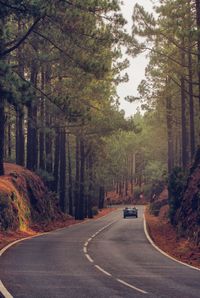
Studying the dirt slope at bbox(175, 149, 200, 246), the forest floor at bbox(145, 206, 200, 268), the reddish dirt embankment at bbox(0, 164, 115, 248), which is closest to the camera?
the forest floor at bbox(145, 206, 200, 268)

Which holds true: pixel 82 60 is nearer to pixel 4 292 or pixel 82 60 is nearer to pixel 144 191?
pixel 4 292

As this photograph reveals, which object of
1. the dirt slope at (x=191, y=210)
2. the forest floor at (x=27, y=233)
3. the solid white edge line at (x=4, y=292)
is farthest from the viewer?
the forest floor at (x=27, y=233)

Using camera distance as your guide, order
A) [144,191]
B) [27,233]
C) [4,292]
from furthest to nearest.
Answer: [144,191] < [27,233] < [4,292]

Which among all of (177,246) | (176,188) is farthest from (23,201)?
(177,246)

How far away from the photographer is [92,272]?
52.7 ft

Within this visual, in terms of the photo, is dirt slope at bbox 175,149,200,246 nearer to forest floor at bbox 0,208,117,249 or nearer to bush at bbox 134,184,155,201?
forest floor at bbox 0,208,117,249

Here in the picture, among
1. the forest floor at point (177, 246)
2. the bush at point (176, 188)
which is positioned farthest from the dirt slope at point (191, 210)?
the bush at point (176, 188)

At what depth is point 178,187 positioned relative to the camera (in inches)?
1323

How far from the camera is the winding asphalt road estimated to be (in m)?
12.4

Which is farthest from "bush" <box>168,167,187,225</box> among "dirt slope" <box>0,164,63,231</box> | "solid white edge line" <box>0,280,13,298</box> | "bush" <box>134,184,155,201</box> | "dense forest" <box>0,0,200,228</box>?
"bush" <box>134,184,155,201</box>

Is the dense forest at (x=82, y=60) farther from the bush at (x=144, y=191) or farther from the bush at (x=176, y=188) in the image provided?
the bush at (x=144, y=191)

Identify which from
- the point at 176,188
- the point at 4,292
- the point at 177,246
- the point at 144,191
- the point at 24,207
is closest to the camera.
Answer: the point at 4,292

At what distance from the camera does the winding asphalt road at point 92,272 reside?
40.7 feet

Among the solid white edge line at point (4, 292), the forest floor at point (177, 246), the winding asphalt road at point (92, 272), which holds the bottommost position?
the forest floor at point (177, 246)
